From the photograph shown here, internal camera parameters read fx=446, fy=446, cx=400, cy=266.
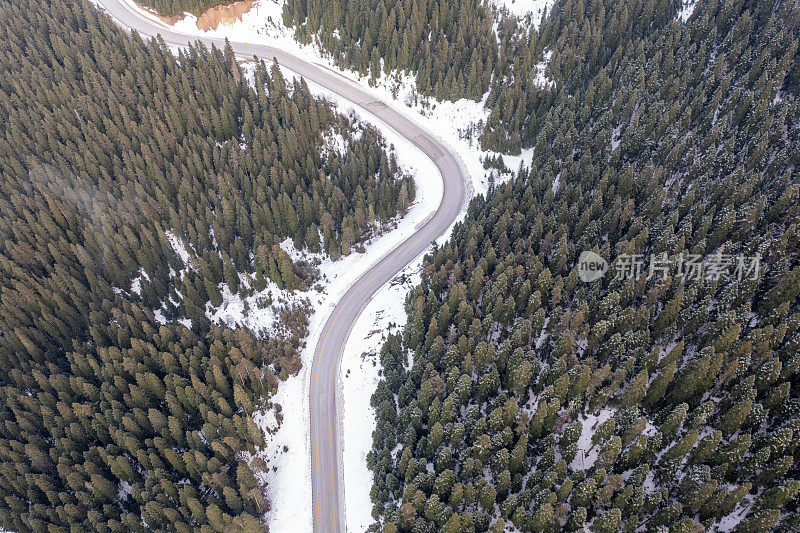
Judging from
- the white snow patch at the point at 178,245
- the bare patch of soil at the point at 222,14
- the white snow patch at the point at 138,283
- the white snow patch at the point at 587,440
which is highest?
the bare patch of soil at the point at 222,14

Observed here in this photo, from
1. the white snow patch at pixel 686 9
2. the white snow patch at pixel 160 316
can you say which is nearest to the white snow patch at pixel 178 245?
the white snow patch at pixel 160 316

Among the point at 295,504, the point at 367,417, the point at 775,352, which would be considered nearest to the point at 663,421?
the point at 775,352

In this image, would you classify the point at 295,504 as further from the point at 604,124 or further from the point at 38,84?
the point at 38,84

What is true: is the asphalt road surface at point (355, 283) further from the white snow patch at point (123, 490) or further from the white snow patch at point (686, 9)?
the white snow patch at point (686, 9)

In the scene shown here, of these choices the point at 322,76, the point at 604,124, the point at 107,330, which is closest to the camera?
the point at 107,330

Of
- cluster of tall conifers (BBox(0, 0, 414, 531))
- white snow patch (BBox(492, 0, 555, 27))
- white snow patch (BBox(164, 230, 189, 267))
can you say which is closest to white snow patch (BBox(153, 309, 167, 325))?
cluster of tall conifers (BBox(0, 0, 414, 531))

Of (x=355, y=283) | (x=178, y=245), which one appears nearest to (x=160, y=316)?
(x=178, y=245)
